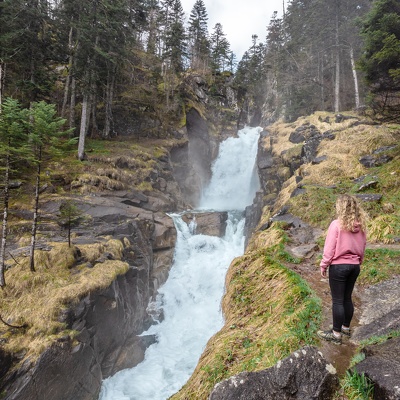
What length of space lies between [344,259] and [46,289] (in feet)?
32.1

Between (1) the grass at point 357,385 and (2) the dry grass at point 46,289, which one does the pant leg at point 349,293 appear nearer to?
(1) the grass at point 357,385

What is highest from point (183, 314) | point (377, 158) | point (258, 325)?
point (377, 158)

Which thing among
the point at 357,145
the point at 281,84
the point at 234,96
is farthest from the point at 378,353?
the point at 234,96

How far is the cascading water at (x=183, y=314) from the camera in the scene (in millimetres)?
10425

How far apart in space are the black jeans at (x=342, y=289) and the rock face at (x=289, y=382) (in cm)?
79

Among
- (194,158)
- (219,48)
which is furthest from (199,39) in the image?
(194,158)

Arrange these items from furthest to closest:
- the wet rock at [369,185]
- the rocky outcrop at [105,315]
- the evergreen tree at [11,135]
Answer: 1. the wet rock at [369,185]
2. the evergreen tree at [11,135]
3. the rocky outcrop at [105,315]

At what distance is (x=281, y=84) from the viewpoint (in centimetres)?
3297

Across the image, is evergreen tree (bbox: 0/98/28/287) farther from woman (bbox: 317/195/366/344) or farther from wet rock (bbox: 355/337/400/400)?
wet rock (bbox: 355/337/400/400)

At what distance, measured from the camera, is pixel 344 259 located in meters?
3.45

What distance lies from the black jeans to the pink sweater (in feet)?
0.27

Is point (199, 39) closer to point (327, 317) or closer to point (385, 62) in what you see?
point (385, 62)

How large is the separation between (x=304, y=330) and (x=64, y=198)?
14937 millimetres

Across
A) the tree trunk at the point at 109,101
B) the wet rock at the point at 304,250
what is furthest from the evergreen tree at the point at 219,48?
the wet rock at the point at 304,250
